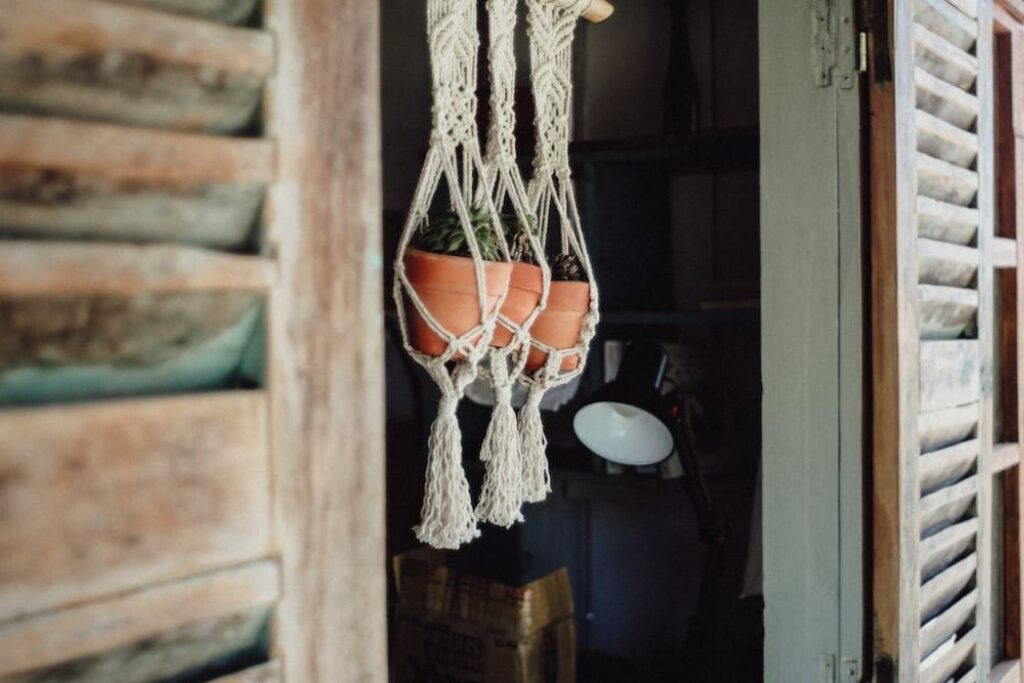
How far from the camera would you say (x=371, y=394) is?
76 centimetres

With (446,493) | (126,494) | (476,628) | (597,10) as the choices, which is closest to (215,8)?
(126,494)

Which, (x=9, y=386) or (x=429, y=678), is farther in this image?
(x=429, y=678)

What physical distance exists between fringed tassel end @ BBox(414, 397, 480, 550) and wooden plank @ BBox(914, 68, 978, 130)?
948 millimetres

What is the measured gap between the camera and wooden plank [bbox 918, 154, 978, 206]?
1623mm

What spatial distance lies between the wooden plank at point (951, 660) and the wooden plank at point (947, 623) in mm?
26

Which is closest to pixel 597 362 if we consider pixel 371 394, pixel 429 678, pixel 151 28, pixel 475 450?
pixel 475 450

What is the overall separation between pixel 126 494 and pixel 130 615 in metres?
0.07

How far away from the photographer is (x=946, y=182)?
169cm

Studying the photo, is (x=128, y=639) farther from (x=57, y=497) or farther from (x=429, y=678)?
(x=429, y=678)

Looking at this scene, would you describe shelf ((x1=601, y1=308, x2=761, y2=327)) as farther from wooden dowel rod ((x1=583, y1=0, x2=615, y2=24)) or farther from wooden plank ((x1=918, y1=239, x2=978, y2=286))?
wooden dowel rod ((x1=583, y1=0, x2=615, y2=24))

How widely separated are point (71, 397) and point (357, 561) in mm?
248

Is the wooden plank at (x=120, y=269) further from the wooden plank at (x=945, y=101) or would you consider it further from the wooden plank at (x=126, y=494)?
the wooden plank at (x=945, y=101)

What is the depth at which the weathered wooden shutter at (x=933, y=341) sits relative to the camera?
1.53 meters

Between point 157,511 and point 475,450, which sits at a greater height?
point 157,511
